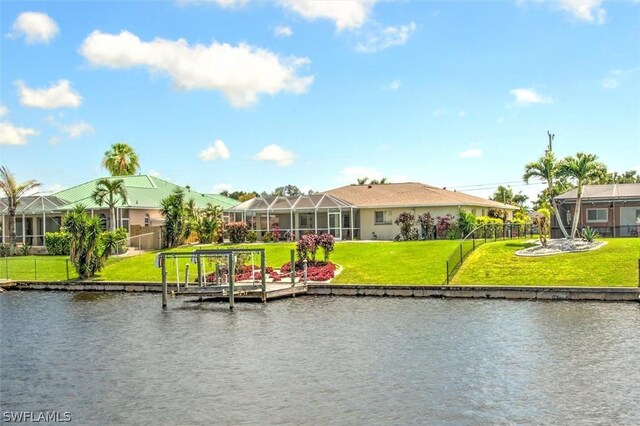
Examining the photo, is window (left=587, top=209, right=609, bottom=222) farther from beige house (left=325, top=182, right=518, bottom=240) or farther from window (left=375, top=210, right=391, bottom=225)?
window (left=375, top=210, right=391, bottom=225)

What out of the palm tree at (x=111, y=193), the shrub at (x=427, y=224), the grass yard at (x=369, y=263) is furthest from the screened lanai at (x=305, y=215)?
the palm tree at (x=111, y=193)

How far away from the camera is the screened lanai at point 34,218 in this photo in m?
58.7

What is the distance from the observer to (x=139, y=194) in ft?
201

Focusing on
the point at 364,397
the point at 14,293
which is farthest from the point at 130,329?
the point at 14,293

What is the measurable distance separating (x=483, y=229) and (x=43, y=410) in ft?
123

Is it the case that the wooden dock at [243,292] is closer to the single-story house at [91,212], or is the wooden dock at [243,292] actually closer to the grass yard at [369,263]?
the grass yard at [369,263]

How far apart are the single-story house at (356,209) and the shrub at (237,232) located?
9.67 feet

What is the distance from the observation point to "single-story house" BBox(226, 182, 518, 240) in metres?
53.4

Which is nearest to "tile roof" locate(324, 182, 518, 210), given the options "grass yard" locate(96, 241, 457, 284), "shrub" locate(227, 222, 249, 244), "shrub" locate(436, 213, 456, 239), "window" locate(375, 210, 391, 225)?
"window" locate(375, 210, 391, 225)

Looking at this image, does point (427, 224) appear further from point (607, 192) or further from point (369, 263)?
point (607, 192)

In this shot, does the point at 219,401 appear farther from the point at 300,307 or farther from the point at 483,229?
the point at 483,229

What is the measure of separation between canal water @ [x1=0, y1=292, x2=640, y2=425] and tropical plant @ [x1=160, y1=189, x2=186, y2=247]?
2393cm

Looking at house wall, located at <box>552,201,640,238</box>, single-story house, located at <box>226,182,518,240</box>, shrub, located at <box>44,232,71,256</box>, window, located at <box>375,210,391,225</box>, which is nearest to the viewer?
house wall, located at <box>552,201,640,238</box>

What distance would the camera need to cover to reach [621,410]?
14953 mm
